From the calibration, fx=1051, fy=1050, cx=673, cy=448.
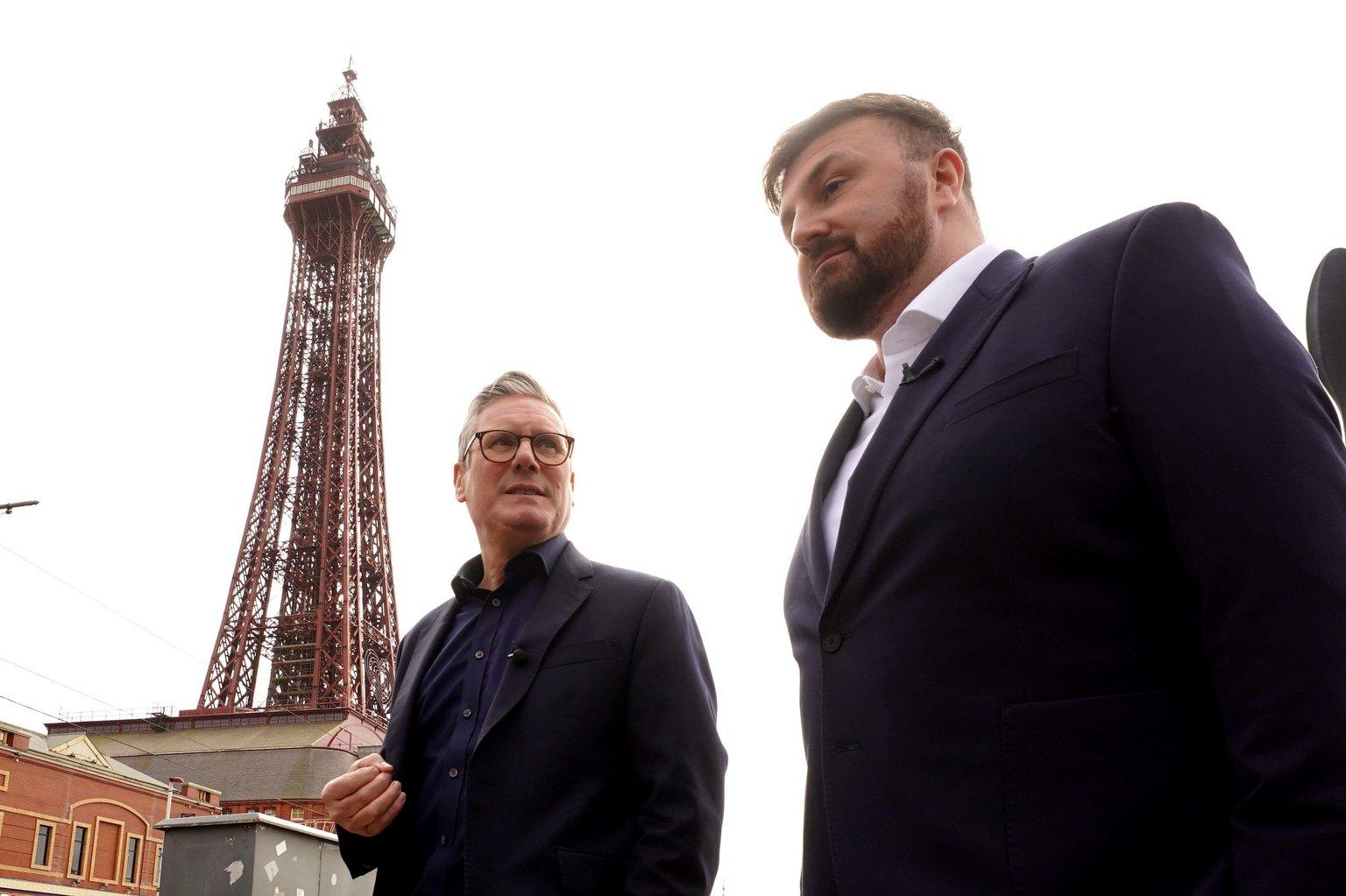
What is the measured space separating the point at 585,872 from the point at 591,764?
0.83ft

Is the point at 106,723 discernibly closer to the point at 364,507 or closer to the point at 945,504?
the point at 364,507

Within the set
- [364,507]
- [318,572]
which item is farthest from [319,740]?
[364,507]

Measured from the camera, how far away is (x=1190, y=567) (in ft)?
3.93

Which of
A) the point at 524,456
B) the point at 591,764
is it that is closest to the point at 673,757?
the point at 591,764

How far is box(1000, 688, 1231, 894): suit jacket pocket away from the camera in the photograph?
119cm

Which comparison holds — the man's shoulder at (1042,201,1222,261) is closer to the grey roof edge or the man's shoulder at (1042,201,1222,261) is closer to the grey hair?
the grey hair

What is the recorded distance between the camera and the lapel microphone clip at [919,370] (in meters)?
1.62

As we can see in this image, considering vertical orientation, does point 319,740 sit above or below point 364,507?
below

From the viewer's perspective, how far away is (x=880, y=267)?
6.25 ft

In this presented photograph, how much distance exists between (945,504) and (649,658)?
1375 mm

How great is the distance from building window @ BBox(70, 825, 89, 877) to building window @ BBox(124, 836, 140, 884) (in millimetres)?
1478

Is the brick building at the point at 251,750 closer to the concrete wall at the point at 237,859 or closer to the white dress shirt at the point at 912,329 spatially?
the concrete wall at the point at 237,859

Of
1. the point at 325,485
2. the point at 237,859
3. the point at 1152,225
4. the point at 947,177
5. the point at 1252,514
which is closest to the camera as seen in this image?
the point at 1252,514

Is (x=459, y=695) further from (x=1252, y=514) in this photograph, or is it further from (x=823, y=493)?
(x=1252, y=514)
